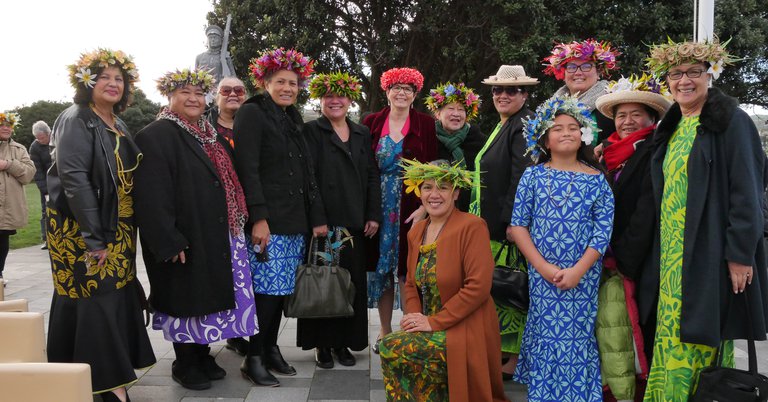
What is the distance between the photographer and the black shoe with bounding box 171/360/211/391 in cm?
372

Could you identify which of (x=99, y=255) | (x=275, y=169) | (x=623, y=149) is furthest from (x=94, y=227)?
(x=623, y=149)

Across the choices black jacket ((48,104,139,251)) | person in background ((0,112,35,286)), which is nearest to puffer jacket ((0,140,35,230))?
person in background ((0,112,35,286))

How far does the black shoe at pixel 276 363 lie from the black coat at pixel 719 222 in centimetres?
252

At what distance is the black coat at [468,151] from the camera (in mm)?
4324

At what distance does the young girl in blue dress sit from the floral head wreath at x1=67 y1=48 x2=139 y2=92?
8.07ft

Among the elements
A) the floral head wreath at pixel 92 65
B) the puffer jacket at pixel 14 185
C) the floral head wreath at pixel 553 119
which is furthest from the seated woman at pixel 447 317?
the puffer jacket at pixel 14 185

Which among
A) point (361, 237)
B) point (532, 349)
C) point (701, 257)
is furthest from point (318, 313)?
point (701, 257)

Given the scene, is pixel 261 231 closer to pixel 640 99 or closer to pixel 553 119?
pixel 553 119

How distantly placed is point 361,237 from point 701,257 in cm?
222

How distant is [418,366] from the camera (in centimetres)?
297

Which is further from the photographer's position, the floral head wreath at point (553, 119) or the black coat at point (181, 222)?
the black coat at point (181, 222)

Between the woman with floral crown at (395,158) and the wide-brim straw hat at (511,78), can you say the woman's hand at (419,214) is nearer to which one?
the woman with floral crown at (395,158)

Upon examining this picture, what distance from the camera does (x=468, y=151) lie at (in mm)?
4406

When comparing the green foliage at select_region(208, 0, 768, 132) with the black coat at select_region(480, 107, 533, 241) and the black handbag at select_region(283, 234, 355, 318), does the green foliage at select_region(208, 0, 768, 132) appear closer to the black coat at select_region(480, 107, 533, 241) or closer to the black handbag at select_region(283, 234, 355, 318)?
the black coat at select_region(480, 107, 533, 241)
